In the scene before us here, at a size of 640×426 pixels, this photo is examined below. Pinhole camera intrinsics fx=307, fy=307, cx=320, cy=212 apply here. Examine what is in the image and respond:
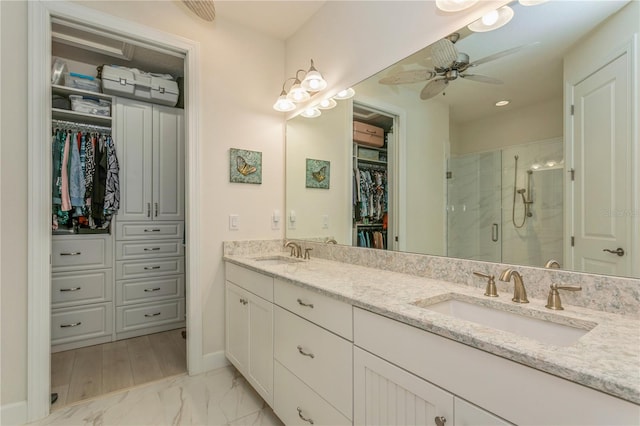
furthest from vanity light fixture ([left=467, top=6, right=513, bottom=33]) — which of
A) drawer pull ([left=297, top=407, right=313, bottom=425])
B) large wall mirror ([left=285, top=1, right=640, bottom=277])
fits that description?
drawer pull ([left=297, top=407, right=313, bottom=425])

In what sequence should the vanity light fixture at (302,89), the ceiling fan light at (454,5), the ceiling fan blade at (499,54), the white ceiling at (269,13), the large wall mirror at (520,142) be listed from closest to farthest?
the large wall mirror at (520,142) → the ceiling fan blade at (499,54) → the ceiling fan light at (454,5) → the vanity light fixture at (302,89) → the white ceiling at (269,13)

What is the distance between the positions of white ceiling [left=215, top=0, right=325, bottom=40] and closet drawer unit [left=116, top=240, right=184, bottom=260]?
2.14 m

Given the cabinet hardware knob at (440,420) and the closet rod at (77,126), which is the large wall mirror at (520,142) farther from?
the closet rod at (77,126)

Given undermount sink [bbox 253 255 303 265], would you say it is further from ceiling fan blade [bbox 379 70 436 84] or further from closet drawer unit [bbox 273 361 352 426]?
ceiling fan blade [bbox 379 70 436 84]

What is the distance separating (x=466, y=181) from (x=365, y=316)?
0.82 meters

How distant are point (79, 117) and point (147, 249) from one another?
134cm

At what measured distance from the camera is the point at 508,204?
129 centimetres

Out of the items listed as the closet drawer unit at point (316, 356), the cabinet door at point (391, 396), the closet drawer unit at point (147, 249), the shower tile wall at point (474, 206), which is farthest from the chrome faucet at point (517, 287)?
the closet drawer unit at point (147, 249)

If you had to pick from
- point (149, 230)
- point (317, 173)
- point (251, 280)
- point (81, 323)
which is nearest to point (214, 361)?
→ point (251, 280)

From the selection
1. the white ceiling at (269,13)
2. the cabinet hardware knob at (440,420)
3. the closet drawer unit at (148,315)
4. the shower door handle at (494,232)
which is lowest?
the closet drawer unit at (148,315)

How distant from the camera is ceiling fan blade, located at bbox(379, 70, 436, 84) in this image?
1.59 meters

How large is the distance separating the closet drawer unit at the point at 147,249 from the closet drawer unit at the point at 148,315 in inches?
18.9

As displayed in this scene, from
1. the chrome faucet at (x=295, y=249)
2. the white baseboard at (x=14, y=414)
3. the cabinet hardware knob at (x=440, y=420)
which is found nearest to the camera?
the cabinet hardware knob at (x=440, y=420)

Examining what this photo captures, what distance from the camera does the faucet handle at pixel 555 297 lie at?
1021 mm
